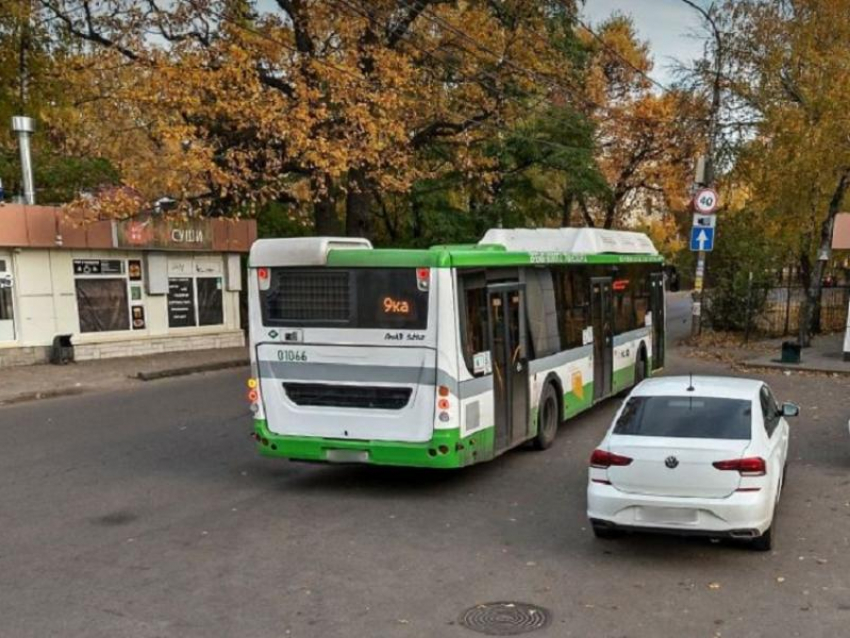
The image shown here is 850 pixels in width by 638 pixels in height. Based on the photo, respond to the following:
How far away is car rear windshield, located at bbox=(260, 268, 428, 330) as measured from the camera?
8.16m

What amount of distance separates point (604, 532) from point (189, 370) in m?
14.1

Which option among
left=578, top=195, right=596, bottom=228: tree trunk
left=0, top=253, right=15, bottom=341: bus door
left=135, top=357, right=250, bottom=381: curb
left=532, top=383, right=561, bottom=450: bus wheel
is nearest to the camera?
→ left=532, top=383, right=561, bottom=450: bus wheel

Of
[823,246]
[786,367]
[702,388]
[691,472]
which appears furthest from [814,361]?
[691,472]

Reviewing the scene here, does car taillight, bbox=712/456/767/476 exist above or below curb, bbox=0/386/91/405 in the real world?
above

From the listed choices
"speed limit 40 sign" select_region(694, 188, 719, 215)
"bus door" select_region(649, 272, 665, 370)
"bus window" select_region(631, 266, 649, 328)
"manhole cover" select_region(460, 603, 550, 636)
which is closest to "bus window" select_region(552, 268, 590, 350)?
"bus window" select_region(631, 266, 649, 328)

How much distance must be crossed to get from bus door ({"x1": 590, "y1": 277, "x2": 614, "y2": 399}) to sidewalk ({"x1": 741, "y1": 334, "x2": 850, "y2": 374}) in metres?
6.66

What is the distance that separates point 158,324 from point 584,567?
17577mm

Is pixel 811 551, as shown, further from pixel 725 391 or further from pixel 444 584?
pixel 444 584

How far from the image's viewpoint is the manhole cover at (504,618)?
16.9 ft

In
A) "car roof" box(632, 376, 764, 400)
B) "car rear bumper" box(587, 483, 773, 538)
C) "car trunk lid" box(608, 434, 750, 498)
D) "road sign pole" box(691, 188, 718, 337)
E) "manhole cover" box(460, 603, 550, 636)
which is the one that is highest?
"road sign pole" box(691, 188, 718, 337)

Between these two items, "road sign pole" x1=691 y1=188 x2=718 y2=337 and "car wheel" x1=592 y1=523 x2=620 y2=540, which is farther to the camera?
"road sign pole" x1=691 y1=188 x2=718 y2=337

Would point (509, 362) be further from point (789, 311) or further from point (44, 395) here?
point (789, 311)

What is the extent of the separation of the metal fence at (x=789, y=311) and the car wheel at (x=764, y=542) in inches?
728

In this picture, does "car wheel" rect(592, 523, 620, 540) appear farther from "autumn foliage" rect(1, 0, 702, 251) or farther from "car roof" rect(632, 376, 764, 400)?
"autumn foliage" rect(1, 0, 702, 251)
